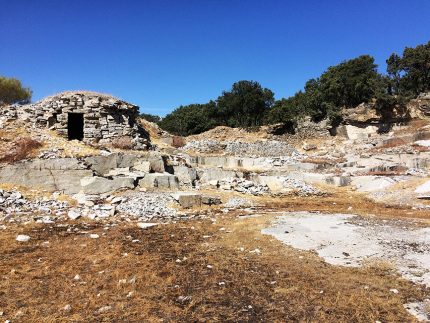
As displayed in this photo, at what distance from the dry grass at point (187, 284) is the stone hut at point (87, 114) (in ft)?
41.8

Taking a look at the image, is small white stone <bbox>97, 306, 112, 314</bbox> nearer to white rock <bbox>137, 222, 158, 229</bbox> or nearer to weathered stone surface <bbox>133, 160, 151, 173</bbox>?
white rock <bbox>137, 222, 158, 229</bbox>

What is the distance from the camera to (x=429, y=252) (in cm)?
806

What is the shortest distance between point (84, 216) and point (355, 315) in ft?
35.0

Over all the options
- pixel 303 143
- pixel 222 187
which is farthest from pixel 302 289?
pixel 303 143

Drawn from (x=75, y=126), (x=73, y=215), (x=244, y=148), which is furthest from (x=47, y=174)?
(x=244, y=148)

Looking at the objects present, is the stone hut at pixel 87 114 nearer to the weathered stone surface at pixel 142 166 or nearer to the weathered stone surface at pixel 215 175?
the weathered stone surface at pixel 142 166

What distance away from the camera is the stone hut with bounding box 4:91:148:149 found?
21203mm

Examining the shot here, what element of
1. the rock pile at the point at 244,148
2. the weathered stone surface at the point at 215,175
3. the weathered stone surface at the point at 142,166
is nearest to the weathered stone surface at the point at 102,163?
the weathered stone surface at the point at 142,166

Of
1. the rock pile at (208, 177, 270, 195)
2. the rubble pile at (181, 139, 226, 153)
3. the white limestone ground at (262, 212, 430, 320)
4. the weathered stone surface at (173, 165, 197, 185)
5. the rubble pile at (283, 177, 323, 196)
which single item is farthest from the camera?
the rubble pile at (181, 139, 226, 153)

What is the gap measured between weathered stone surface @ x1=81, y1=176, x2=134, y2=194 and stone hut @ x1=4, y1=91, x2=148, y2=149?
6.02 meters

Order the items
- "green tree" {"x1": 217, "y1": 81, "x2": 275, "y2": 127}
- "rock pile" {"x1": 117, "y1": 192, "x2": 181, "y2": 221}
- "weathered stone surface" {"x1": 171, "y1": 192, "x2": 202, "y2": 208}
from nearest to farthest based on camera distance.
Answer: "rock pile" {"x1": 117, "y1": 192, "x2": 181, "y2": 221}, "weathered stone surface" {"x1": 171, "y1": 192, "x2": 202, "y2": 208}, "green tree" {"x1": 217, "y1": 81, "x2": 275, "y2": 127}

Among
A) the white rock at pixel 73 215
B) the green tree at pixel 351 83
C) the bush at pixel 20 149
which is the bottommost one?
the white rock at pixel 73 215

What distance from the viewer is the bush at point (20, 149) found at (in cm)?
1677

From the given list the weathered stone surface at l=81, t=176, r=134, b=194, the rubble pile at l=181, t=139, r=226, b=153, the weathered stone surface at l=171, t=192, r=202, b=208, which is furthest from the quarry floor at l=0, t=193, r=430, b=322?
the rubble pile at l=181, t=139, r=226, b=153
